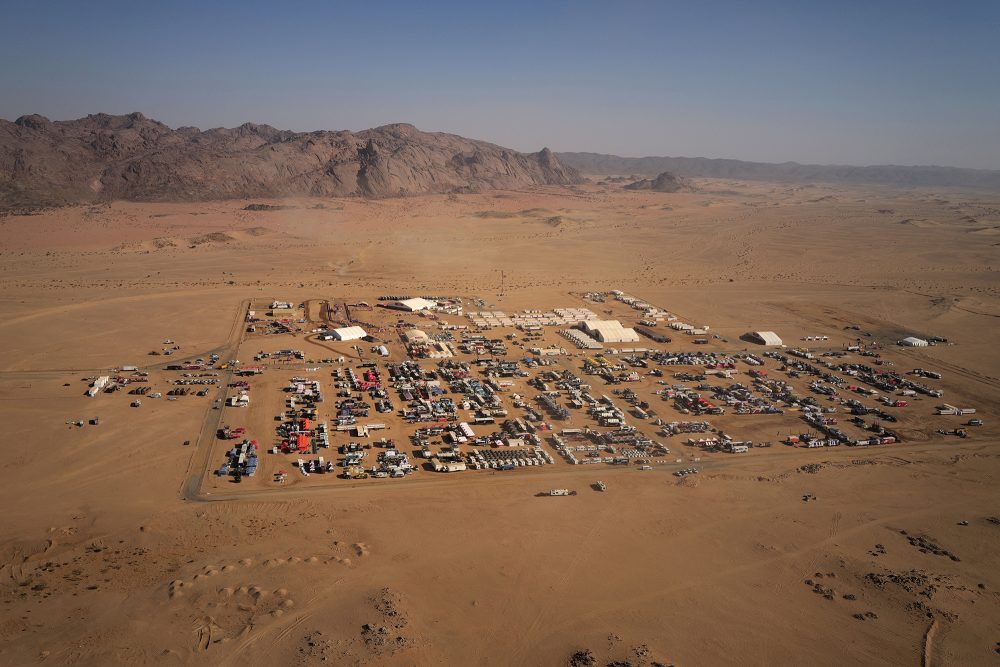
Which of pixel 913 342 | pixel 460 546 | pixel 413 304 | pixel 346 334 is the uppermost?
pixel 413 304

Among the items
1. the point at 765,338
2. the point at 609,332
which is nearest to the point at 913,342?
the point at 765,338

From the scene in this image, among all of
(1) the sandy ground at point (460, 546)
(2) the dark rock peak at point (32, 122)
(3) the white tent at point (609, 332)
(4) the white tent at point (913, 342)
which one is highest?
(2) the dark rock peak at point (32, 122)

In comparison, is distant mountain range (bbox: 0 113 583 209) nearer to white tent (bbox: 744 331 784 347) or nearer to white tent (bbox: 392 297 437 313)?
white tent (bbox: 392 297 437 313)

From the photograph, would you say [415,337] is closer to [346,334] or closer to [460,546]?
[346,334]

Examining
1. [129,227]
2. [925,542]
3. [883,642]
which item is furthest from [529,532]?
[129,227]

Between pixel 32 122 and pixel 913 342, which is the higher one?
pixel 32 122

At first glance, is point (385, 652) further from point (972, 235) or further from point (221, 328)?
point (972, 235)

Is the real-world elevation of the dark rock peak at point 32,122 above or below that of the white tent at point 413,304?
above

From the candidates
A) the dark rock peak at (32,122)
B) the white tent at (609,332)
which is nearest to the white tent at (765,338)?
the white tent at (609,332)

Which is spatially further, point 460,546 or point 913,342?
point 913,342

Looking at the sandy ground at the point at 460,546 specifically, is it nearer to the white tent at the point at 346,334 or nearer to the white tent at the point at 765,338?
the white tent at the point at 346,334
